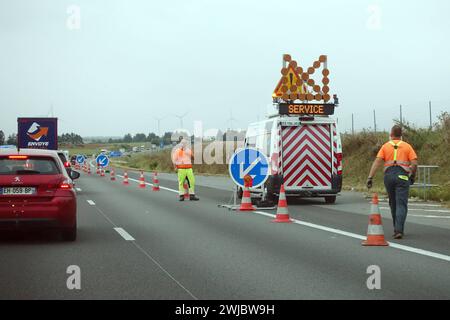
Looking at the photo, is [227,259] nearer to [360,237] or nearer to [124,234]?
[360,237]

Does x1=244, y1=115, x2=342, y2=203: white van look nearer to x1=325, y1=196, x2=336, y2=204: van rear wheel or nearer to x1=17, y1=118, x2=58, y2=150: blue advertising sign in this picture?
x1=325, y1=196, x2=336, y2=204: van rear wheel

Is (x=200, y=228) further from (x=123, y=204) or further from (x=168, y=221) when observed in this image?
(x=123, y=204)

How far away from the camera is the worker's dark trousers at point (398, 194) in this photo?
37.4 feet

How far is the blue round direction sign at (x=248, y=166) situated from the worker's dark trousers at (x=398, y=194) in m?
5.31

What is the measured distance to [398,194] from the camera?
11492 mm

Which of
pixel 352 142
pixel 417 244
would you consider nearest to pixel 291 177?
pixel 417 244

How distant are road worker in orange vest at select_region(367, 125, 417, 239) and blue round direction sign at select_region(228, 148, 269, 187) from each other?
5.22 metres

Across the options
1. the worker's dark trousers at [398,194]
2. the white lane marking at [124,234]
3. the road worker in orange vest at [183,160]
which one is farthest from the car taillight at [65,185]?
the road worker in orange vest at [183,160]

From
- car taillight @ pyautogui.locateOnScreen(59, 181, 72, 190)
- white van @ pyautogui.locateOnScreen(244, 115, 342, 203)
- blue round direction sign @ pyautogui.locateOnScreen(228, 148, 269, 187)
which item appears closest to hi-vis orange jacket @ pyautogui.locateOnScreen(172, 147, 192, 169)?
white van @ pyautogui.locateOnScreen(244, 115, 342, 203)

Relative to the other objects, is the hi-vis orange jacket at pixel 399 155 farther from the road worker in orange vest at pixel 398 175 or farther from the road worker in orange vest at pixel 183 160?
the road worker in orange vest at pixel 183 160

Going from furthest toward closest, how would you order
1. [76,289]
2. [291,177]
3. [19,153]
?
[291,177], [19,153], [76,289]

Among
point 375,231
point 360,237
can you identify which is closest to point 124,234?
point 360,237

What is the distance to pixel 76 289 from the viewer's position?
7.29 m
